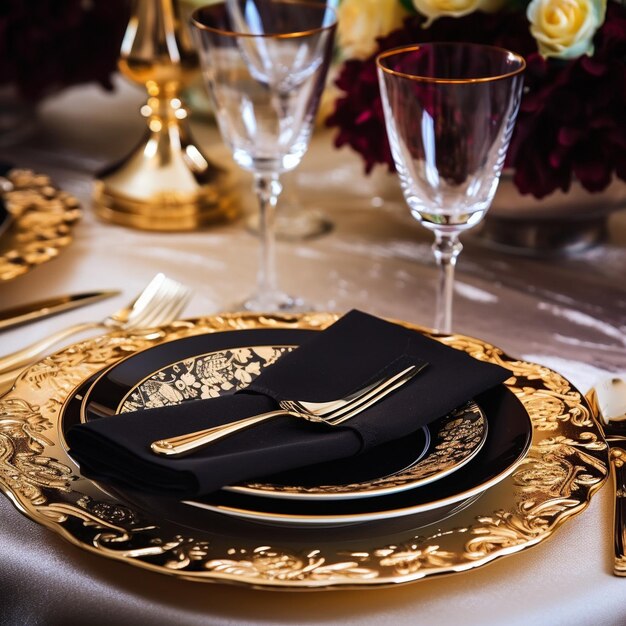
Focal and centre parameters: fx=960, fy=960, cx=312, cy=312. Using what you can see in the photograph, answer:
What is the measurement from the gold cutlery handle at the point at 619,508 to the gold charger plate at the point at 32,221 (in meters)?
0.51

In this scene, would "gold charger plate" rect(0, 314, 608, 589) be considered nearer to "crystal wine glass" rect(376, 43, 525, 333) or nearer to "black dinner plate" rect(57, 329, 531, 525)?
"black dinner plate" rect(57, 329, 531, 525)

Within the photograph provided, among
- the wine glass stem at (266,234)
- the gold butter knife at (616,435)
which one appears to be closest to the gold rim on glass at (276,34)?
the wine glass stem at (266,234)

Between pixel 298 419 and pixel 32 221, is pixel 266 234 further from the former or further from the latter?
pixel 298 419

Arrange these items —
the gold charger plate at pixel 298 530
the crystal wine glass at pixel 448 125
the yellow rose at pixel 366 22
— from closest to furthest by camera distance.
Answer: the gold charger plate at pixel 298 530 → the crystal wine glass at pixel 448 125 → the yellow rose at pixel 366 22

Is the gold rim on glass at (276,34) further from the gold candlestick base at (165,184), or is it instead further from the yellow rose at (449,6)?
the gold candlestick base at (165,184)

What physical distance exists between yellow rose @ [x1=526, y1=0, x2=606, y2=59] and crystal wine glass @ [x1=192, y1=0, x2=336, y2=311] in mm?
172

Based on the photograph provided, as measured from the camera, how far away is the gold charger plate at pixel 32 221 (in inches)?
33.0

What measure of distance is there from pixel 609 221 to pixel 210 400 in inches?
24.9

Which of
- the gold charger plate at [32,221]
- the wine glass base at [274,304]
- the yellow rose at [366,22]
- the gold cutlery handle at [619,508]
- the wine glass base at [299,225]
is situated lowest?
the wine glass base at [274,304]

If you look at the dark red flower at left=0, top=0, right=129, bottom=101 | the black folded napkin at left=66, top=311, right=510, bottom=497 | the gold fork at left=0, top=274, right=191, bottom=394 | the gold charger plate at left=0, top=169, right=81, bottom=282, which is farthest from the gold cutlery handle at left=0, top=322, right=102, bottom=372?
the dark red flower at left=0, top=0, right=129, bottom=101

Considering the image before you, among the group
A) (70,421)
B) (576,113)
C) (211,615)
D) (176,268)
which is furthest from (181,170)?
(211,615)

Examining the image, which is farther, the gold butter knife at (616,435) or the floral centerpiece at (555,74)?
the floral centerpiece at (555,74)

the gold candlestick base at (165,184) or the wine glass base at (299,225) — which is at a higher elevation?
the gold candlestick base at (165,184)

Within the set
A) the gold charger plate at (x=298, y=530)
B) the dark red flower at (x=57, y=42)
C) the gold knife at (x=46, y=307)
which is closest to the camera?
the gold charger plate at (x=298, y=530)
